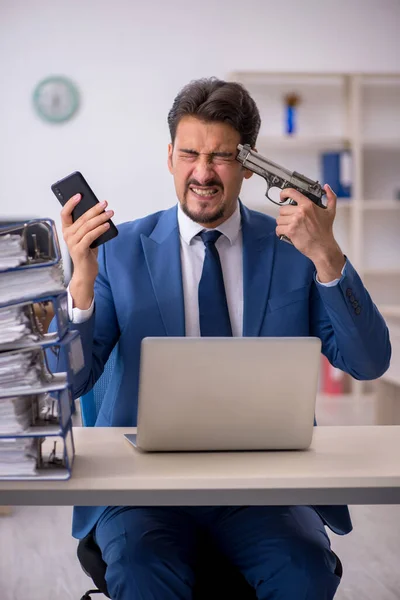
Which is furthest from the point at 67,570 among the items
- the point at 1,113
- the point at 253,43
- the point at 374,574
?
the point at 253,43

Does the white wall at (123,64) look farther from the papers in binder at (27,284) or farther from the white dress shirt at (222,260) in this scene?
the papers in binder at (27,284)

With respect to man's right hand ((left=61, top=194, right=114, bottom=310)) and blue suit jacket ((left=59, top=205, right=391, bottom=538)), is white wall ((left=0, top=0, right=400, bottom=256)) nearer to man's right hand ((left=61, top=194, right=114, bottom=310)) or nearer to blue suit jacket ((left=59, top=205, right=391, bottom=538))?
blue suit jacket ((left=59, top=205, right=391, bottom=538))

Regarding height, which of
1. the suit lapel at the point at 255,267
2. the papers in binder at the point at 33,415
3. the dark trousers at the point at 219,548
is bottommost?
the dark trousers at the point at 219,548

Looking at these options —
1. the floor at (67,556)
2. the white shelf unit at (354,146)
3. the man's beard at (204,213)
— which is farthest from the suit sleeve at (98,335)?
the white shelf unit at (354,146)

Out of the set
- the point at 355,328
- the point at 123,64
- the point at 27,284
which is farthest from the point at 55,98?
the point at 27,284

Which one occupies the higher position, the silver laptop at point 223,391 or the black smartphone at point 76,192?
the black smartphone at point 76,192

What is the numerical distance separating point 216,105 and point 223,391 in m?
0.80

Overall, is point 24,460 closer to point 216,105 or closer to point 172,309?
point 172,309

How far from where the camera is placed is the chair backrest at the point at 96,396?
1.86 metres

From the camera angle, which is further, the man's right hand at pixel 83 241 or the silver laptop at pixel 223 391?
the man's right hand at pixel 83 241

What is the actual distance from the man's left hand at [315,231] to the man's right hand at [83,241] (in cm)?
36

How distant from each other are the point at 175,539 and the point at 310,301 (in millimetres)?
671

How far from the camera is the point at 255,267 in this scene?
1.94 metres

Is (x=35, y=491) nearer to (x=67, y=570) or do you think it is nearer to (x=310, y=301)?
(x=310, y=301)
